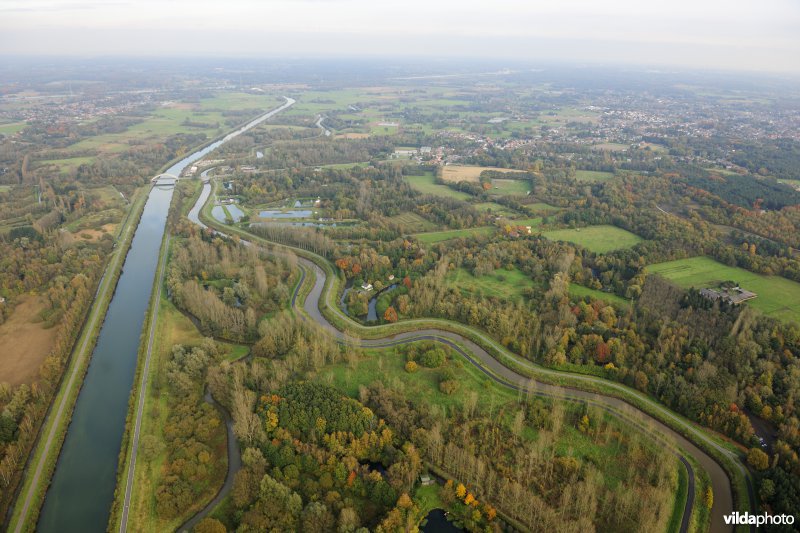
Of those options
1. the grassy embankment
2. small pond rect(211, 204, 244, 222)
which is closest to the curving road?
the grassy embankment

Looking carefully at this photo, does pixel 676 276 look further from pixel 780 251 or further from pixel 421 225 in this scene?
pixel 421 225

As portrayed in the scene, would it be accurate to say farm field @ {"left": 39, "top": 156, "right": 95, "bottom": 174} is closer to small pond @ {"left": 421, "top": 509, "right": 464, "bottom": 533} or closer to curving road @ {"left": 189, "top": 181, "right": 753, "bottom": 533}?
curving road @ {"left": 189, "top": 181, "right": 753, "bottom": 533}

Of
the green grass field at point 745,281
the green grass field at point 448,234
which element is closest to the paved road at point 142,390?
the green grass field at point 448,234

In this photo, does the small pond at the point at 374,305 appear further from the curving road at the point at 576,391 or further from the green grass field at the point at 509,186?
the green grass field at the point at 509,186

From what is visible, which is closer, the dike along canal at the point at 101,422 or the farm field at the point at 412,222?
the dike along canal at the point at 101,422

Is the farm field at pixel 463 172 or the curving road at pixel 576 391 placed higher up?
the farm field at pixel 463 172

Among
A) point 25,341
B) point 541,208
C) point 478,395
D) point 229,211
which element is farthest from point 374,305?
point 229,211

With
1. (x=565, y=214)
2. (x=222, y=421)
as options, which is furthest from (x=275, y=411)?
(x=565, y=214)
